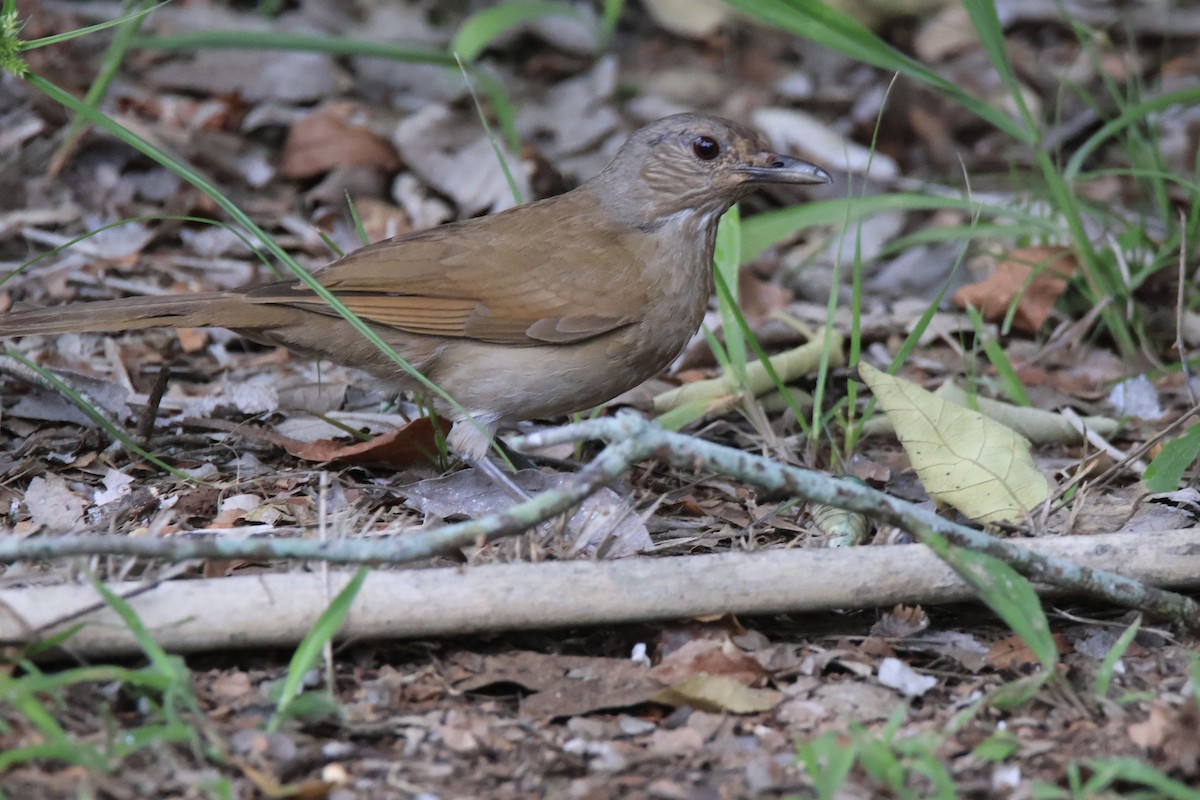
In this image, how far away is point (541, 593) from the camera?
126 inches

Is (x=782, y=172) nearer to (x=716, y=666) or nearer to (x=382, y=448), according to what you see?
(x=382, y=448)

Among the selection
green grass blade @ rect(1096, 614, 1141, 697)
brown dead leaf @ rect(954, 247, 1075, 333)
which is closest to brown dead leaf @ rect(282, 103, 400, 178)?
brown dead leaf @ rect(954, 247, 1075, 333)

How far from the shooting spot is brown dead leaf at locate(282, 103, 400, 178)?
265 inches

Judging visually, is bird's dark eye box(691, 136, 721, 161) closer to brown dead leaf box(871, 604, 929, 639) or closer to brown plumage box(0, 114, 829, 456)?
brown plumage box(0, 114, 829, 456)

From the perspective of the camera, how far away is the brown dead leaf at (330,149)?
265 inches

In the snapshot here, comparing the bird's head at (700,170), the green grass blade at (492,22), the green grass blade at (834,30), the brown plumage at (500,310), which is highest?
the green grass blade at (834,30)

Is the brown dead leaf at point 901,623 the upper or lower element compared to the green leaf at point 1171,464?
lower

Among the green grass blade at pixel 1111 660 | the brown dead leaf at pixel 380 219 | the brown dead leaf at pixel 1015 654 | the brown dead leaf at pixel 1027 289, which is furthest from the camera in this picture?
the brown dead leaf at pixel 380 219

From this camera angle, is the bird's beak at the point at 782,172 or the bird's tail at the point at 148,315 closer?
the bird's tail at the point at 148,315

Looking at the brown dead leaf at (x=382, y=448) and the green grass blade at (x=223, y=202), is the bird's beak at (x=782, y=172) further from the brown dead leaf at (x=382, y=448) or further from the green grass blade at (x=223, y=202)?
the green grass blade at (x=223, y=202)

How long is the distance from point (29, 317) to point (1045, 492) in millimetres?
3186

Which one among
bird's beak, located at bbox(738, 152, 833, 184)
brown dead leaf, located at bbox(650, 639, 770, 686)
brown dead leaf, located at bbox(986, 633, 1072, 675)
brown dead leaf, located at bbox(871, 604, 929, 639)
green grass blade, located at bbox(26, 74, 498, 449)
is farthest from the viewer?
bird's beak, located at bbox(738, 152, 833, 184)

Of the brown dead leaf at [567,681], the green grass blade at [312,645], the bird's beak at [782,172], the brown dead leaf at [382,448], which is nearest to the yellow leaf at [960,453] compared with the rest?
the bird's beak at [782,172]

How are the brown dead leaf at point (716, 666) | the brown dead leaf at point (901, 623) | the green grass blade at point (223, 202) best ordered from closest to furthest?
the brown dead leaf at point (716, 666)
the brown dead leaf at point (901, 623)
the green grass blade at point (223, 202)
